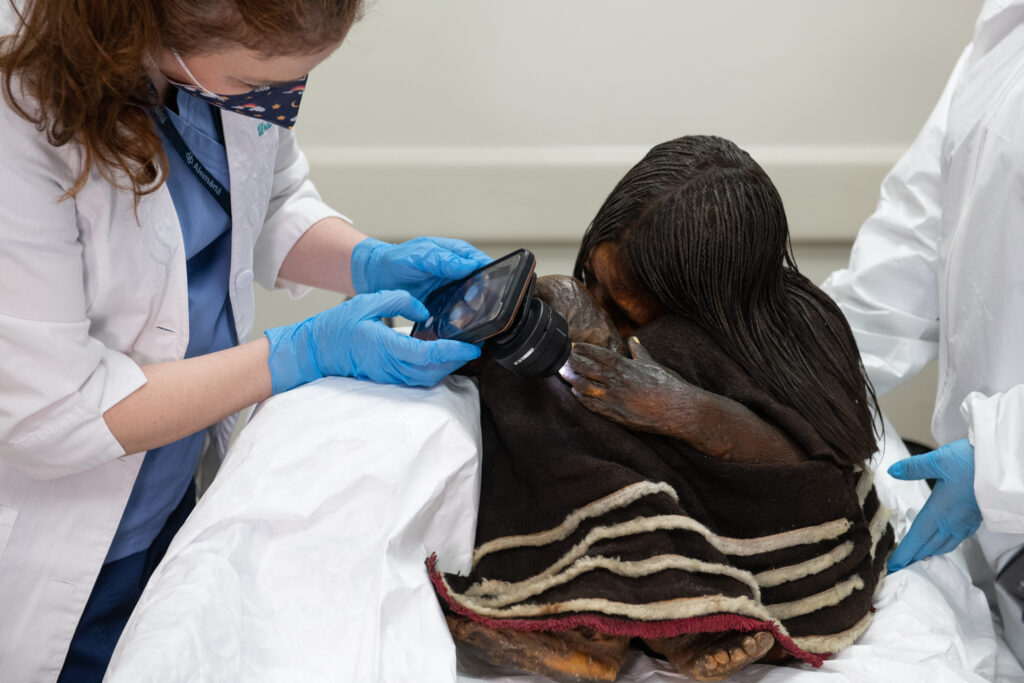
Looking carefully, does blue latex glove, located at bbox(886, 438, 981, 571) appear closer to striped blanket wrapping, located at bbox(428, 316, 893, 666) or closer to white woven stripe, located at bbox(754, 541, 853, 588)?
striped blanket wrapping, located at bbox(428, 316, 893, 666)

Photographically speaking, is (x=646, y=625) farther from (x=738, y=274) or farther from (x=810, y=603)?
(x=738, y=274)

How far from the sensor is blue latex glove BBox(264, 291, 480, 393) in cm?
93

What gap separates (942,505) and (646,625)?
0.49 metres

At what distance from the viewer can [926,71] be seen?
192 centimetres

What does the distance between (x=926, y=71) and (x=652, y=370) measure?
1.47 meters

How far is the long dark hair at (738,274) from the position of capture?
0.93 meters

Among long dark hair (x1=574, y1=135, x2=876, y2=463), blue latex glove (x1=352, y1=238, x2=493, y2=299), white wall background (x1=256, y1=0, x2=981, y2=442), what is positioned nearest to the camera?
long dark hair (x1=574, y1=135, x2=876, y2=463)

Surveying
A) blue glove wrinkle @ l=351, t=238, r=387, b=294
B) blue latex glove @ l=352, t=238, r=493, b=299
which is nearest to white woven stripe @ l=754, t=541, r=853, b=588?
blue latex glove @ l=352, t=238, r=493, b=299

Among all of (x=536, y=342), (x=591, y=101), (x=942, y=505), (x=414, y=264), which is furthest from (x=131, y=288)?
(x=591, y=101)

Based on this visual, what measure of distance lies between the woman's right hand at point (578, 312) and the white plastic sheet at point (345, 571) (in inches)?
6.3

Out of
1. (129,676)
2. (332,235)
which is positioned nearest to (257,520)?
(129,676)

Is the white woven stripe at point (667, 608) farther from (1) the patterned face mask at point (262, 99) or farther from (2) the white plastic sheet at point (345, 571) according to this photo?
(1) the patterned face mask at point (262, 99)

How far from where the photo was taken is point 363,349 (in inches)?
38.2

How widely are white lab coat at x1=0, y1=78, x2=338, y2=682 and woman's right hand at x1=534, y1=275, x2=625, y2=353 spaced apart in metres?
0.41
